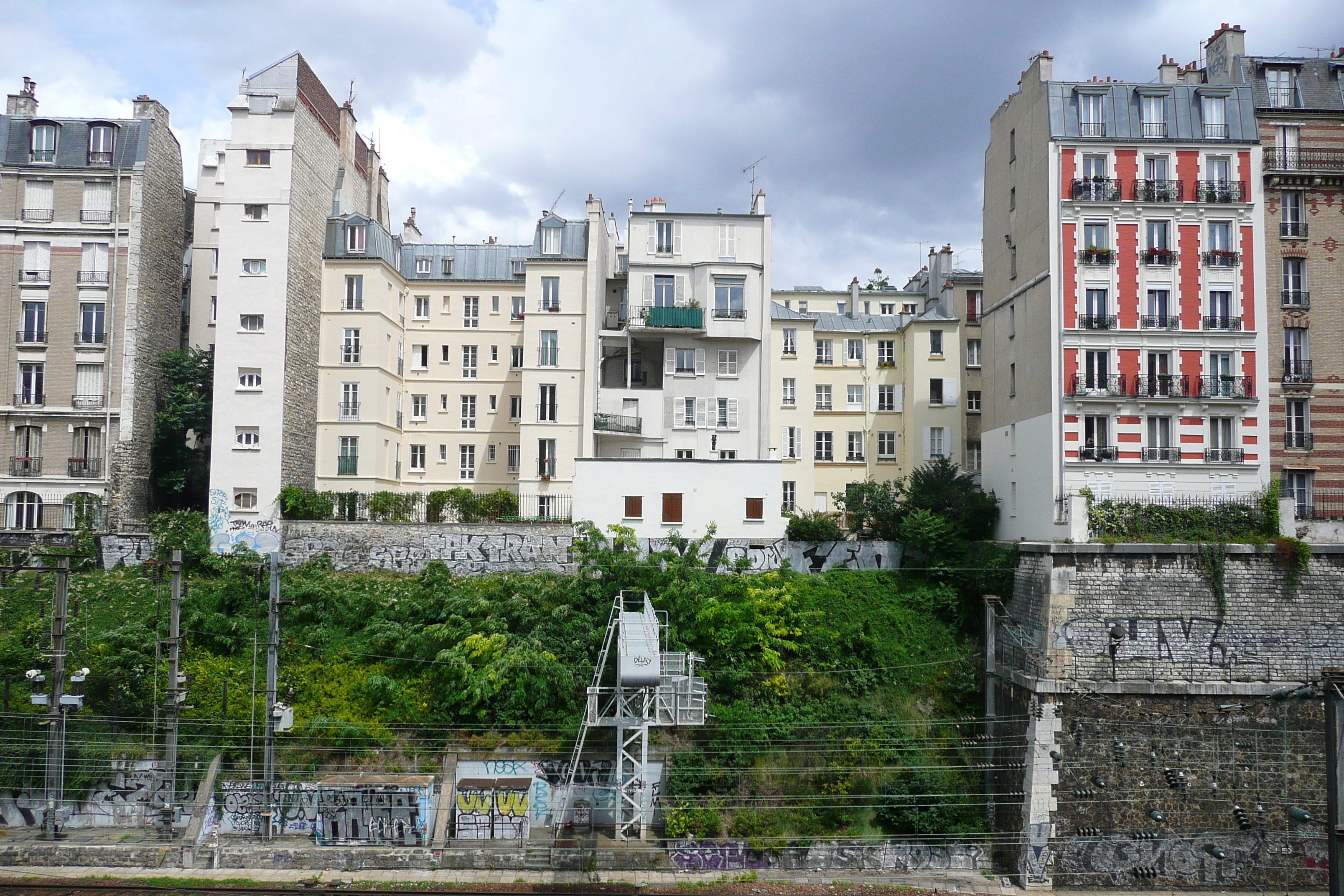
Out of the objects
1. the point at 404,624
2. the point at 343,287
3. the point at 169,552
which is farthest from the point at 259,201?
the point at 404,624

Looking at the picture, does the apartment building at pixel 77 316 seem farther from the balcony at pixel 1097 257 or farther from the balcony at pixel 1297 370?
the balcony at pixel 1297 370

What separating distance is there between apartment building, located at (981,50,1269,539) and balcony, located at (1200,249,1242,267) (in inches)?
1.9

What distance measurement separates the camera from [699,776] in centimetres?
2655

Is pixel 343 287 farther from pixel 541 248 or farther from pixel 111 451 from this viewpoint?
pixel 111 451

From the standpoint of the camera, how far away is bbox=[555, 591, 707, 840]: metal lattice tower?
24859 millimetres

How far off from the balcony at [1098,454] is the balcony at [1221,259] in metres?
8.02

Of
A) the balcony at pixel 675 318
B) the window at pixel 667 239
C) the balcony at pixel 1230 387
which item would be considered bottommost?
the balcony at pixel 1230 387

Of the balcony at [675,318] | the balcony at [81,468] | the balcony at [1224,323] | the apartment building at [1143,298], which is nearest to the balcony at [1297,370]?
the apartment building at [1143,298]

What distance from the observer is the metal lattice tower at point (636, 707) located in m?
24.9

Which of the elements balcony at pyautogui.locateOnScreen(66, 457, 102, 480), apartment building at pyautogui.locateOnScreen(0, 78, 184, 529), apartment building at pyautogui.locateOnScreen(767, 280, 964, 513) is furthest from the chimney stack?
Answer: apartment building at pyautogui.locateOnScreen(767, 280, 964, 513)

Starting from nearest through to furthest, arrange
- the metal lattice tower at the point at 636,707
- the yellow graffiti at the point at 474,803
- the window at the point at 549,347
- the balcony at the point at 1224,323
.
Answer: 1. the metal lattice tower at the point at 636,707
2. the yellow graffiti at the point at 474,803
3. the balcony at the point at 1224,323
4. the window at the point at 549,347

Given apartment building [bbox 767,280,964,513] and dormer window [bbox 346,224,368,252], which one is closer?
dormer window [bbox 346,224,368,252]

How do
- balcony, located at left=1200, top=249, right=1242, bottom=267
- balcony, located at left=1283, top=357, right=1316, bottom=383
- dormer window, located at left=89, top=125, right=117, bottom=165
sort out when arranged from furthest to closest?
1. dormer window, located at left=89, top=125, right=117, bottom=165
2. balcony, located at left=1283, top=357, right=1316, bottom=383
3. balcony, located at left=1200, top=249, right=1242, bottom=267

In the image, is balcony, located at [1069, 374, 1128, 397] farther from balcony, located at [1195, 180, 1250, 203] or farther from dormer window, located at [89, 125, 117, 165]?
dormer window, located at [89, 125, 117, 165]
